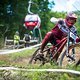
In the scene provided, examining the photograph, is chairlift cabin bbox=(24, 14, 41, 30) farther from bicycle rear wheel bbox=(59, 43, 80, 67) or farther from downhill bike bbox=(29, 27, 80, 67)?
bicycle rear wheel bbox=(59, 43, 80, 67)

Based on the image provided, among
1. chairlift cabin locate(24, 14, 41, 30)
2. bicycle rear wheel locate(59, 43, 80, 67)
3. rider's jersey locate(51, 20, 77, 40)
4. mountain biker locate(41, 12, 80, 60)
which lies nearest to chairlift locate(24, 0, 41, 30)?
chairlift cabin locate(24, 14, 41, 30)

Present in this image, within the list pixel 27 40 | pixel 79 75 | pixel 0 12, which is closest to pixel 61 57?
pixel 79 75

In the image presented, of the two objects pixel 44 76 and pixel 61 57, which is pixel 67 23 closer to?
pixel 61 57

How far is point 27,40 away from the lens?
26469mm

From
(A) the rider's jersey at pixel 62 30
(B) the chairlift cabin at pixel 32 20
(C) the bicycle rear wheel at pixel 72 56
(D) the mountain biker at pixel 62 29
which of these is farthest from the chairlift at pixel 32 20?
(C) the bicycle rear wheel at pixel 72 56

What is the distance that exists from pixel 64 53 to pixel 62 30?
1.55 ft

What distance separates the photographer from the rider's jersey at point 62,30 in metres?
8.92

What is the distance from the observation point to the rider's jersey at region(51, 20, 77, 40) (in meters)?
8.92

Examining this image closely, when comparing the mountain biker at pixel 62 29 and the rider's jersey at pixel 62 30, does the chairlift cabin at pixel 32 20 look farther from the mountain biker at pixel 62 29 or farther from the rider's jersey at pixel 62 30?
the rider's jersey at pixel 62 30

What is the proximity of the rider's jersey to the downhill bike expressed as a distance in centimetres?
9

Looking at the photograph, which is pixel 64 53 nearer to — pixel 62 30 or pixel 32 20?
pixel 62 30

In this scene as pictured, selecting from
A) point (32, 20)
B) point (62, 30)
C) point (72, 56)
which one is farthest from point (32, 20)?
point (72, 56)

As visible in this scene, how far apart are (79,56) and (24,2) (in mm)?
42954

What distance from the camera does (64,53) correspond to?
8.91 meters
